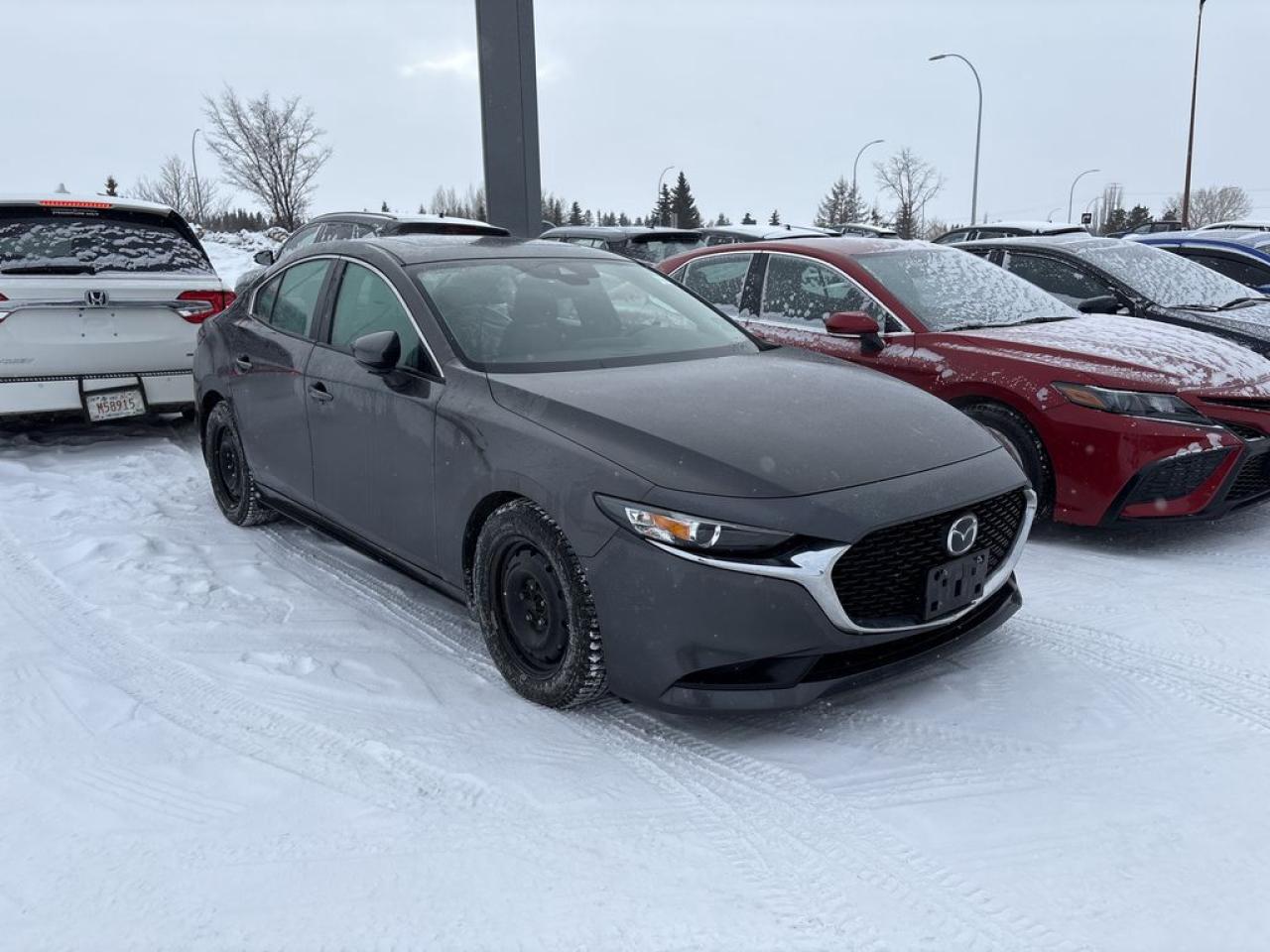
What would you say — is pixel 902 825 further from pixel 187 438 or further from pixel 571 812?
pixel 187 438

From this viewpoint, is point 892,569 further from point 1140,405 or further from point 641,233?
point 641,233

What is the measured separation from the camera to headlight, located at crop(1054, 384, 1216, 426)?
463 centimetres

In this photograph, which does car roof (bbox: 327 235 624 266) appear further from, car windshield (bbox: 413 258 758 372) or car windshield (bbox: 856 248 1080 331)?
car windshield (bbox: 856 248 1080 331)

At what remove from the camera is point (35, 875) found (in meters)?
2.43

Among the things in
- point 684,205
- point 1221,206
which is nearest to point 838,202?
point 684,205

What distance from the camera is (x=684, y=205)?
264 feet

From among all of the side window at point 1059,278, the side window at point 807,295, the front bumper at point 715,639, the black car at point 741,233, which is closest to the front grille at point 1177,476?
the side window at point 807,295

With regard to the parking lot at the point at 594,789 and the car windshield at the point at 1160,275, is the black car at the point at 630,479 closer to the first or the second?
the parking lot at the point at 594,789

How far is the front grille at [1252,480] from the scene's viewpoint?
478 centimetres

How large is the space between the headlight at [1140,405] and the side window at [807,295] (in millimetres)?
1243

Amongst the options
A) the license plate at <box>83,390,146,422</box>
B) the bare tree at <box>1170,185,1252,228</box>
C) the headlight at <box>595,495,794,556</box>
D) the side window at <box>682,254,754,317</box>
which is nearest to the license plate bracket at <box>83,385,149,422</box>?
the license plate at <box>83,390,146,422</box>

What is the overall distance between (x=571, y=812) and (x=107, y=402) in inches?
203

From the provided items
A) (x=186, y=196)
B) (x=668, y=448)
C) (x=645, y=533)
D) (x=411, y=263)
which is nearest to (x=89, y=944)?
(x=645, y=533)

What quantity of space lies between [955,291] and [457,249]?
307cm
